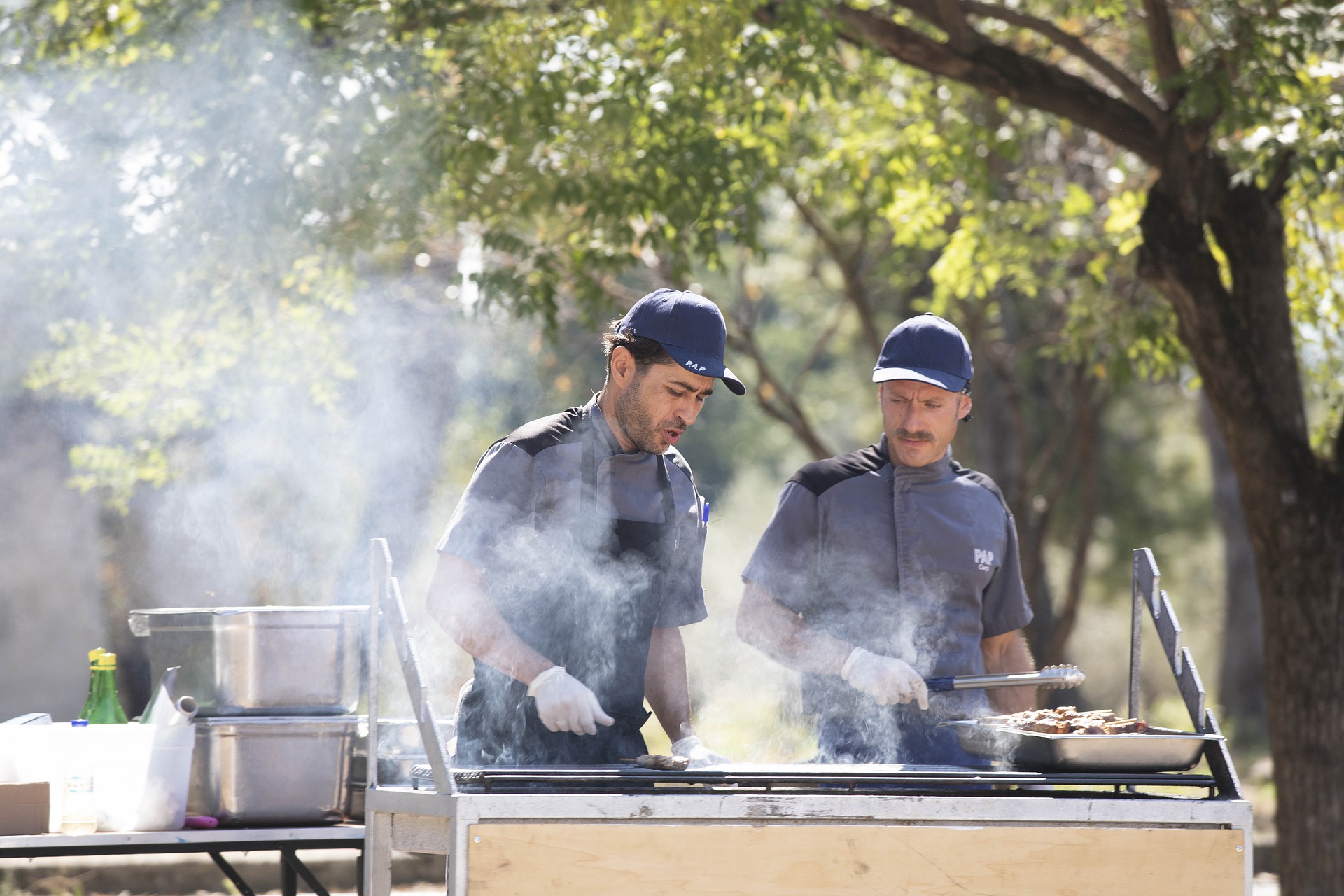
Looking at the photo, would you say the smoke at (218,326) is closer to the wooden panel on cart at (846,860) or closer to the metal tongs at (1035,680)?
the wooden panel on cart at (846,860)

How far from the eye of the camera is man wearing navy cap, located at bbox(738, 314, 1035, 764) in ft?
9.78

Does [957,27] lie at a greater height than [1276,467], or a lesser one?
greater

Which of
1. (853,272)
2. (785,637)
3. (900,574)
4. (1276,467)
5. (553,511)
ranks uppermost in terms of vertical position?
(853,272)

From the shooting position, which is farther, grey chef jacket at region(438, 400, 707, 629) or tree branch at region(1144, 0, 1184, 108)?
tree branch at region(1144, 0, 1184, 108)

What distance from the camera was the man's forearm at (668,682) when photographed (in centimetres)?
299

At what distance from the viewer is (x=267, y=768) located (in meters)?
3.02

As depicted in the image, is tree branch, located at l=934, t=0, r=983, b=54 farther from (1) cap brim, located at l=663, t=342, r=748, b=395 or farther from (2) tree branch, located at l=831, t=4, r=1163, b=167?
(1) cap brim, located at l=663, t=342, r=748, b=395

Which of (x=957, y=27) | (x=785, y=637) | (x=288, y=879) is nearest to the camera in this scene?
(x=785, y=637)

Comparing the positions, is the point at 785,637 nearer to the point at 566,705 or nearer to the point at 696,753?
the point at 696,753

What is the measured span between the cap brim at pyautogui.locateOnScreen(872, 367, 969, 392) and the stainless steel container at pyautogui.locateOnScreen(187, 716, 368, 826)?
157 centimetres

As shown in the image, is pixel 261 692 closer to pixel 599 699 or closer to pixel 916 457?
pixel 599 699

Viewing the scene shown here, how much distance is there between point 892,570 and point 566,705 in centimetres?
100

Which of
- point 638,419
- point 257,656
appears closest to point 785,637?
point 638,419

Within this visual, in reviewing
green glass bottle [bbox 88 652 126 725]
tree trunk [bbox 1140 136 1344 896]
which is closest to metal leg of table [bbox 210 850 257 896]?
green glass bottle [bbox 88 652 126 725]
